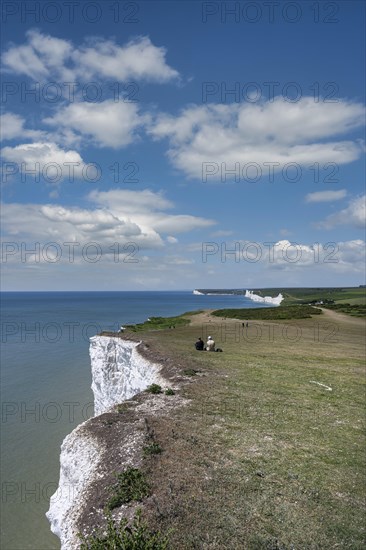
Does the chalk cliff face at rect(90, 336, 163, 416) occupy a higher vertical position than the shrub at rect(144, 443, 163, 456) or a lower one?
lower

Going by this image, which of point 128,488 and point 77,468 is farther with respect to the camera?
point 77,468

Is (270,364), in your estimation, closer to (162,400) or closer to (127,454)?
(162,400)

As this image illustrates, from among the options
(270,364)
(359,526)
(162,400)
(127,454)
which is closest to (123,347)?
(270,364)

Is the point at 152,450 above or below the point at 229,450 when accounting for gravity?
above

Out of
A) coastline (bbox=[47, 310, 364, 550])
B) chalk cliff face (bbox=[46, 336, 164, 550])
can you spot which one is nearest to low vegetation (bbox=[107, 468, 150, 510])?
coastline (bbox=[47, 310, 364, 550])

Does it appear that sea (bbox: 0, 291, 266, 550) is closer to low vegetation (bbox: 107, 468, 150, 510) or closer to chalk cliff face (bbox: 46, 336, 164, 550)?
chalk cliff face (bbox: 46, 336, 164, 550)

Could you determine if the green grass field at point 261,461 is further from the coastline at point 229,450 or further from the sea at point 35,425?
the sea at point 35,425

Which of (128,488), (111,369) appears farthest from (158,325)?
(128,488)

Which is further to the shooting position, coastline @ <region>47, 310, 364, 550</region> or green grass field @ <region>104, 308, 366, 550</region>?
coastline @ <region>47, 310, 364, 550</region>

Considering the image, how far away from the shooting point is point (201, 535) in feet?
34.8

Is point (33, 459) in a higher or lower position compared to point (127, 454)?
lower

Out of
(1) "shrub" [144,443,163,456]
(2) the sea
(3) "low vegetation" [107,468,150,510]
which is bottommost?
(2) the sea

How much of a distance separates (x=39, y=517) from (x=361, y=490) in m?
22.4

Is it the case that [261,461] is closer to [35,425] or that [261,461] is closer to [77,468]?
[77,468]
